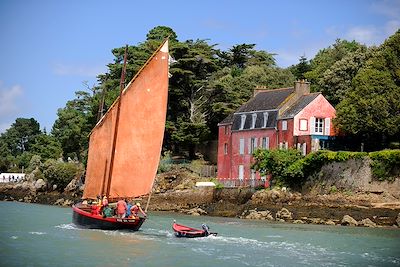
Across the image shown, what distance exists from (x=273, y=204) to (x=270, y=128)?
1241cm

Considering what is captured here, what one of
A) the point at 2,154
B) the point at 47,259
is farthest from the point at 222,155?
the point at 2,154

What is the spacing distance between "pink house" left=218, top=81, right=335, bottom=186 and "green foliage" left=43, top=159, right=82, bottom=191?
65.5ft

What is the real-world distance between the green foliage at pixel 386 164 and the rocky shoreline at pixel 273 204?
1503 millimetres

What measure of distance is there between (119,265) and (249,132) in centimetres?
4733

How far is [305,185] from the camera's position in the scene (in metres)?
66.9

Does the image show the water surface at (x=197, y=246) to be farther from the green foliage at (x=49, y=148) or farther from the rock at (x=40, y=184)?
the green foliage at (x=49, y=148)

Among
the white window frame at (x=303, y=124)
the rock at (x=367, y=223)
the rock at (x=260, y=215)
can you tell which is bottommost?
the rock at (x=367, y=223)

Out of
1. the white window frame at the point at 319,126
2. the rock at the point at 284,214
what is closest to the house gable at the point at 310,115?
the white window frame at the point at 319,126

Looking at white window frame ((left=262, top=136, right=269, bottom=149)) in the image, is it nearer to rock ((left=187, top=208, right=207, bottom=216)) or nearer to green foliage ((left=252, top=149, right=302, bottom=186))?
green foliage ((left=252, top=149, right=302, bottom=186))

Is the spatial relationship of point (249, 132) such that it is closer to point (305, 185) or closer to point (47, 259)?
point (305, 185)

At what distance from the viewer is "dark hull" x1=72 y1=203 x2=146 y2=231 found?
44.7 metres

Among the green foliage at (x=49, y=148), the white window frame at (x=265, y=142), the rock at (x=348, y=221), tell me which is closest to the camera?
the rock at (x=348, y=221)

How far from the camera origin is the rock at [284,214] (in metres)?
60.4

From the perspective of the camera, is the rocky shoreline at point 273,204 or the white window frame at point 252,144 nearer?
the rocky shoreline at point 273,204
